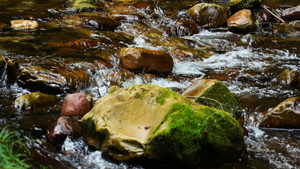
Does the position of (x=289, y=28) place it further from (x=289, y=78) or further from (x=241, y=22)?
(x=289, y=78)

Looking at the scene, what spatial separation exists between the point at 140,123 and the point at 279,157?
1.82 metres

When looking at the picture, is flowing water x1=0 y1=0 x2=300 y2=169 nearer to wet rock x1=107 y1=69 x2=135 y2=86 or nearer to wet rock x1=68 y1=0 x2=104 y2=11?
wet rock x1=107 y1=69 x2=135 y2=86

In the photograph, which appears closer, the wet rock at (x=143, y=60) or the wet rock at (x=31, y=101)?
the wet rock at (x=31, y=101)

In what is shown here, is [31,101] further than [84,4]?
No

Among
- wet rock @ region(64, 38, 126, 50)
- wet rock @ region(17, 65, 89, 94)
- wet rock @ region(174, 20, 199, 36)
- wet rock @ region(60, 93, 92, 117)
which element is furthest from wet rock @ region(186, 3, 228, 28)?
wet rock @ region(60, 93, 92, 117)

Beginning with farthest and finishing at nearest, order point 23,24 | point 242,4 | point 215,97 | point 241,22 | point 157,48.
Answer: point 242,4, point 241,22, point 23,24, point 157,48, point 215,97

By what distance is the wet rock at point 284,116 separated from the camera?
15.0 ft

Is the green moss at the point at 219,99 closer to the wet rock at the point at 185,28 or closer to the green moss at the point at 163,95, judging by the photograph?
the green moss at the point at 163,95

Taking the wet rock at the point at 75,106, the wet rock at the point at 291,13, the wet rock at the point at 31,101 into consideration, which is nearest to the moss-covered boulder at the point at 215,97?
the wet rock at the point at 75,106

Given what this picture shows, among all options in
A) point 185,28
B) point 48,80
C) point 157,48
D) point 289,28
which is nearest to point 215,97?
point 48,80

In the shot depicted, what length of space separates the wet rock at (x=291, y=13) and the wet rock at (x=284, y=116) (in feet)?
26.6

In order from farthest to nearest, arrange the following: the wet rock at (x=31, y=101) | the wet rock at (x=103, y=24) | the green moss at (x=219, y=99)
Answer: the wet rock at (x=103, y=24), the wet rock at (x=31, y=101), the green moss at (x=219, y=99)

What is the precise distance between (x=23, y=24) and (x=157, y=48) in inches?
176

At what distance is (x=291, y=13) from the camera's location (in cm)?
1159
